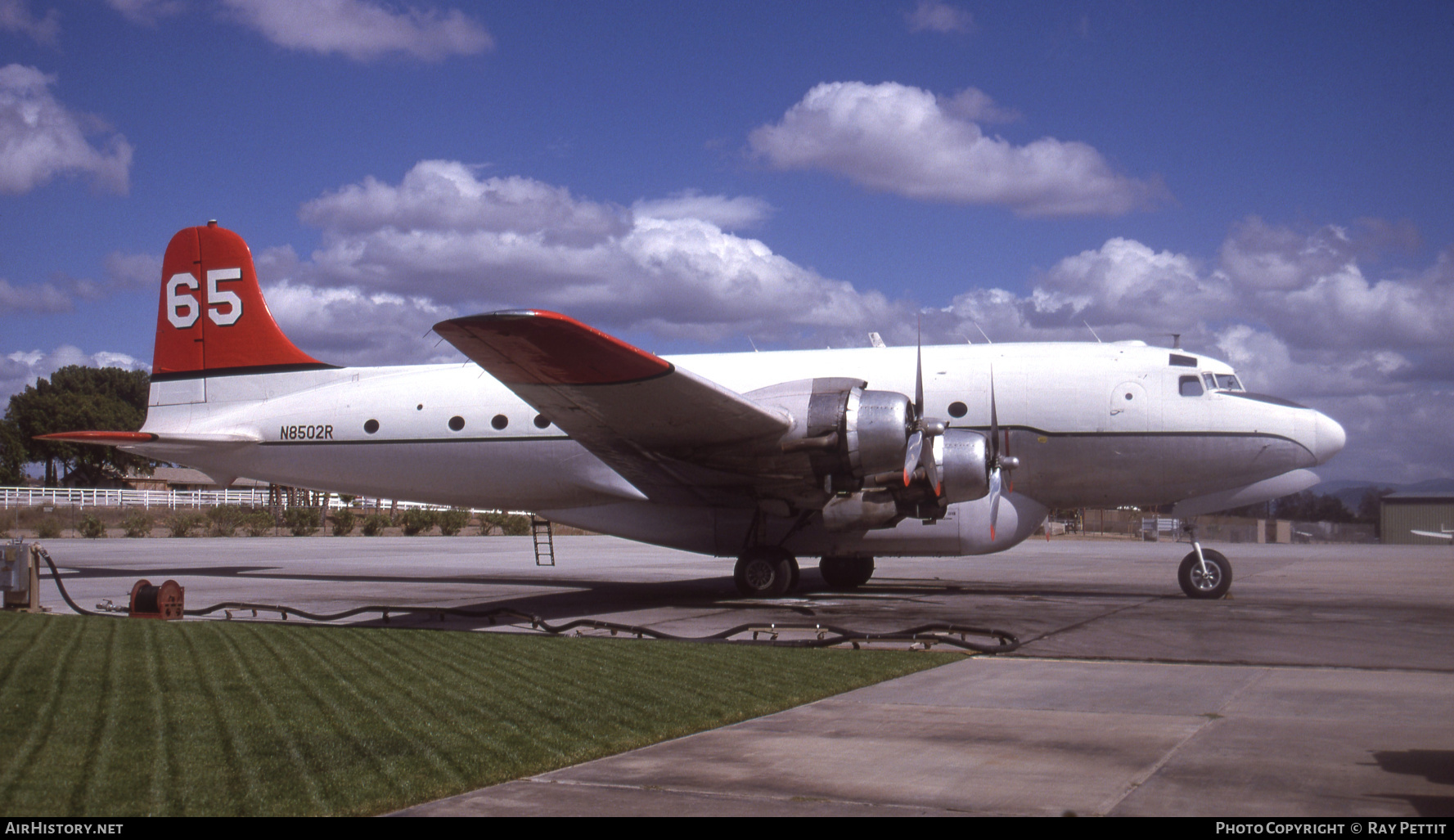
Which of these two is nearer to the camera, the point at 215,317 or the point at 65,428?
the point at 215,317

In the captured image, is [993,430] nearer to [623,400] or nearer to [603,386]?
[623,400]

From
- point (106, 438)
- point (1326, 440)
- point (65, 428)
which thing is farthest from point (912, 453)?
point (65, 428)

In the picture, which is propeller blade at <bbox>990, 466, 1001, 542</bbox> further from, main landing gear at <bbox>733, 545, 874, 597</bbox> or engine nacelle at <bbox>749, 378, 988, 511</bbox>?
main landing gear at <bbox>733, 545, 874, 597</bbox>

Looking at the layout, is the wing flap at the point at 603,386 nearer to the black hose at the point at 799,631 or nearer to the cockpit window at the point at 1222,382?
the black hose at the point at 799,631

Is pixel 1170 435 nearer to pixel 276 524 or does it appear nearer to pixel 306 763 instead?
pixel 306 763

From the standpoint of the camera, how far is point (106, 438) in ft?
58.8

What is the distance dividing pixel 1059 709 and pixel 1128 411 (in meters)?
9.67

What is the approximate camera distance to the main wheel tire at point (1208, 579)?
50.8ft

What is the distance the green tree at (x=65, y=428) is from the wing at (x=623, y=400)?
7459 cm

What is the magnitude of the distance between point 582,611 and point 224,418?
9.39 meters

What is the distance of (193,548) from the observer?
31891 millimetres

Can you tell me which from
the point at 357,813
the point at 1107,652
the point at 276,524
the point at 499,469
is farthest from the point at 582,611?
the point at 276,524

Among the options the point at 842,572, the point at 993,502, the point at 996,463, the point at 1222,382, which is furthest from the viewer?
the point at 842,572
